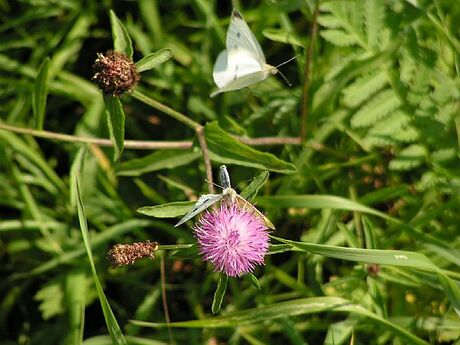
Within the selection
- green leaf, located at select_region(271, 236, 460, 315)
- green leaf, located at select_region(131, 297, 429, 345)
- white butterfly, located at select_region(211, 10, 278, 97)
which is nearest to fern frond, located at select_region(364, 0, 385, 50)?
white butterfly, located at select_region(211, 10, 278, 97)

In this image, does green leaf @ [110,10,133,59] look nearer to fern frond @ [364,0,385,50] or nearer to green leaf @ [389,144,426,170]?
fern frond @ [364,0,385,50]

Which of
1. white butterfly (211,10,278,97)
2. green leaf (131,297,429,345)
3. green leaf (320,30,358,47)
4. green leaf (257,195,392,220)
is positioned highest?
white butterfly (211,10,278,97)

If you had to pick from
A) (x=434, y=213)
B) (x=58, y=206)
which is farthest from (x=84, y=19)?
(x=434, y=213)

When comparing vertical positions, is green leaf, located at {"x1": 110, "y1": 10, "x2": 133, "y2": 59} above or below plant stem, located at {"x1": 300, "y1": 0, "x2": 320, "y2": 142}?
above

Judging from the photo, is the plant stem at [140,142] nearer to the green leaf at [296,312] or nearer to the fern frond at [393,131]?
the fern frond at [393,131]

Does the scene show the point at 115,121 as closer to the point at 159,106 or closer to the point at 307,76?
the point at 159,106

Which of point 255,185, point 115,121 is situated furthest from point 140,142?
point 255,185
